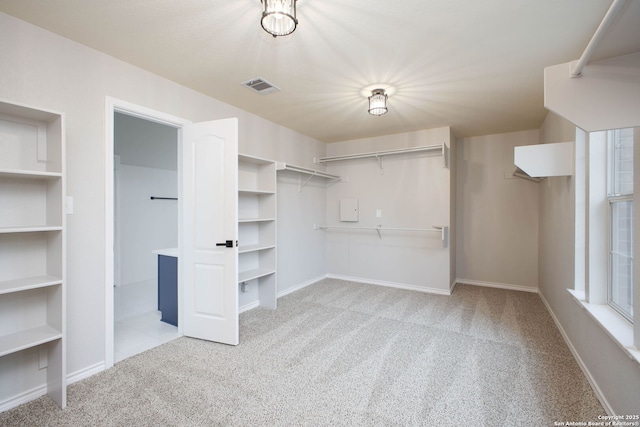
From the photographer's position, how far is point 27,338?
1793 millimetres

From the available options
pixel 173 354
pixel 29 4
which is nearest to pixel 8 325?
pixel 173 354

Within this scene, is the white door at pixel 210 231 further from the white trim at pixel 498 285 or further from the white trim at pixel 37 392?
the white trim at pixel 498 285

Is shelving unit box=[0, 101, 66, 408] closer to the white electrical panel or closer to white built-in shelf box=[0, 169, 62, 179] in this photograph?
white built-in shelf box=[0, 169, 62, 179]

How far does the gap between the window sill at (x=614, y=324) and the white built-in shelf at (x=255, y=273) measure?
2972 millimetres

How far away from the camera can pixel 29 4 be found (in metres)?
1.76

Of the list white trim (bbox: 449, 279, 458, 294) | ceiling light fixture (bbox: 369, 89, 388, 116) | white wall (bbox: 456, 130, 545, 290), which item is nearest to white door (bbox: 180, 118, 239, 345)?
ceiling light fixture (bbox: 369, 89, 388, 116)

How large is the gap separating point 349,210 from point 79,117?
3778mm

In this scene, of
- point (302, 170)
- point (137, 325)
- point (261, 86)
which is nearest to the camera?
point (261, 86)

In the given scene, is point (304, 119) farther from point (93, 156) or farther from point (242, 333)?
point (242, 333)

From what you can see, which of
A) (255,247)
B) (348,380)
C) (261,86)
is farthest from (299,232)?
(348,380)

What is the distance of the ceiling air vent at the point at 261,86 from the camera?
109 inches

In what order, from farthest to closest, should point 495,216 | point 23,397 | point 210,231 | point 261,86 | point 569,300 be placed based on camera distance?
point 495,216 < point 261,86 < point 210,231 < point 569,300 < point 23,397

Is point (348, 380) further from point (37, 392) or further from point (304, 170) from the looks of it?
point (304, 170)

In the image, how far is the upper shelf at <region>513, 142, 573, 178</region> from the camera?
2.53 metres
